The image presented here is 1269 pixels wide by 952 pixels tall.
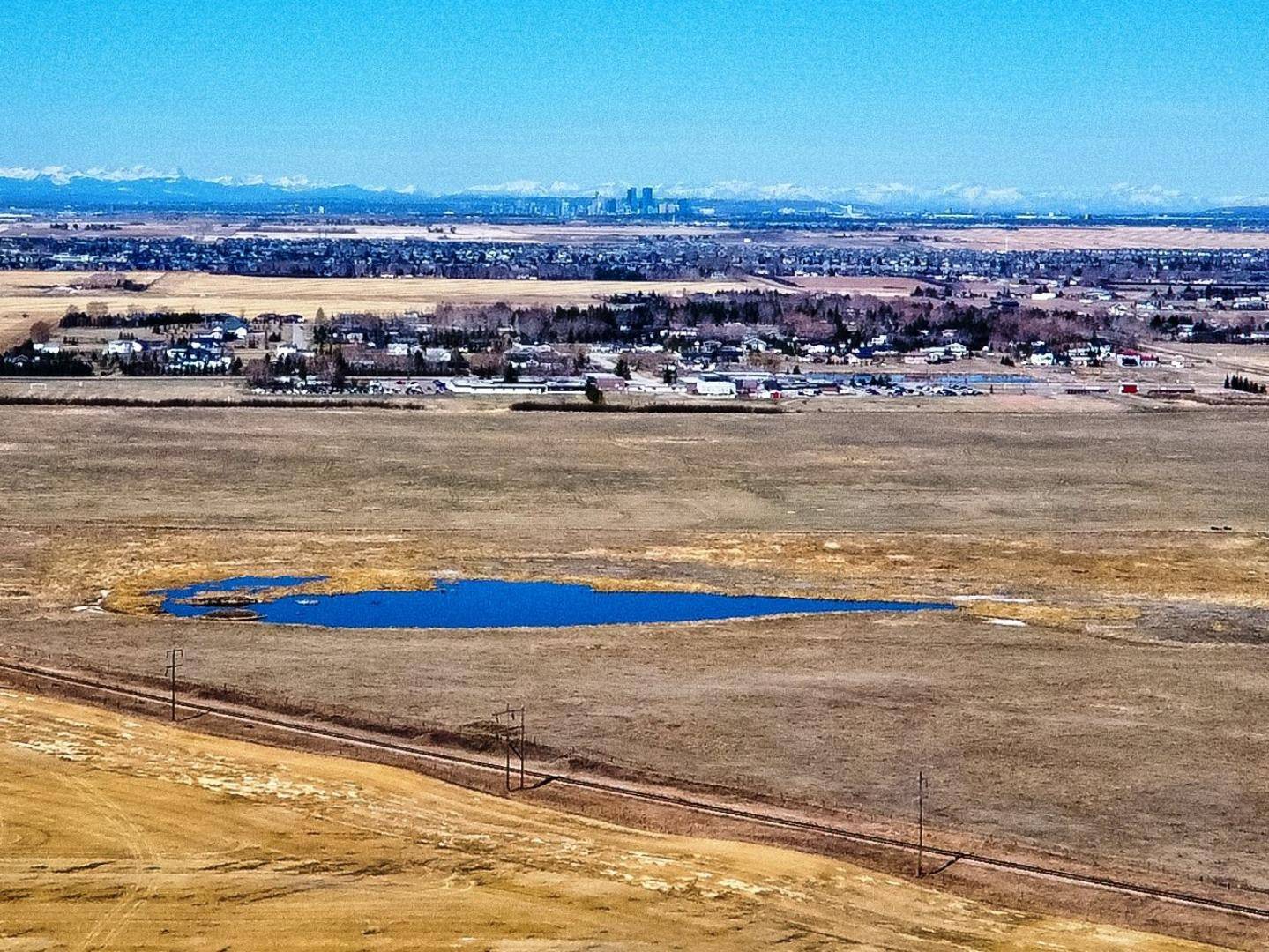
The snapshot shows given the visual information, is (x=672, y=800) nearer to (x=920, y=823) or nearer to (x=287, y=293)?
(x=920, y=823)

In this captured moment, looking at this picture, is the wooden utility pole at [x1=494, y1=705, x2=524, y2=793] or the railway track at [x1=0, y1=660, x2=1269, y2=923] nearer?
the railway track at [x1=0, y1=660, x2=1269, y2=923]

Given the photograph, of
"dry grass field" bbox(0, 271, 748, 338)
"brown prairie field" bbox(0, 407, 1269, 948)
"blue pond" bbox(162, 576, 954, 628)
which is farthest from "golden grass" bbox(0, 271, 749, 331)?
"blue pond" bbox(162, 576, 954, 628)

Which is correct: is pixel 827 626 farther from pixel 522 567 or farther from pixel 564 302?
pixel 564 302

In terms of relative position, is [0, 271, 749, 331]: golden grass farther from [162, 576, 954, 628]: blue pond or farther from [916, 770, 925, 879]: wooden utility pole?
[916, 770, 925, 879]: wooden utility pole

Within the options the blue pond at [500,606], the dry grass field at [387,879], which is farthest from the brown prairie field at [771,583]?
the dry grass field at [387,879]

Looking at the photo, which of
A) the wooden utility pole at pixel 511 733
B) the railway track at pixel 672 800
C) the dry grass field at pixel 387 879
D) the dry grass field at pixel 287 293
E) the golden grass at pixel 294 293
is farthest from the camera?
the golden grass at pixel 294 293

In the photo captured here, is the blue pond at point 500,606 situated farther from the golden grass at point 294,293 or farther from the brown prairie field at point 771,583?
the golden grass at point 294,293
